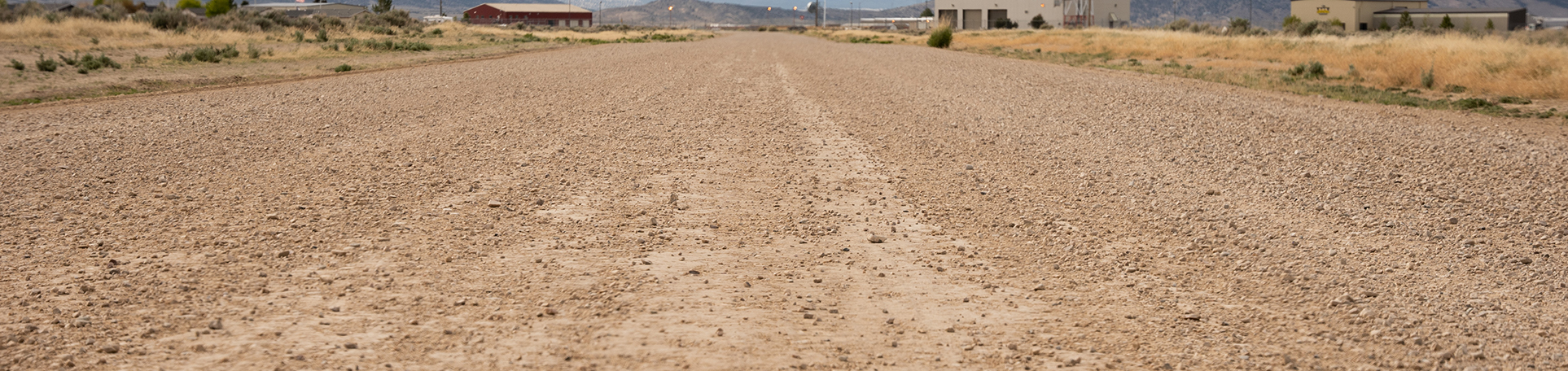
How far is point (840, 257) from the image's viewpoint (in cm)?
512

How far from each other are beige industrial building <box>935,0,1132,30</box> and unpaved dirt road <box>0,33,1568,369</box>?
97650 millimetres

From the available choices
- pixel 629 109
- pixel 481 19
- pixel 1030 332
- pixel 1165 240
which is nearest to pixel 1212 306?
→ pixel 1030 332

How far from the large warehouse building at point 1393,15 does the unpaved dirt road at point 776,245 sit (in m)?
77.8

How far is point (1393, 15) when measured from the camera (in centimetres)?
7900

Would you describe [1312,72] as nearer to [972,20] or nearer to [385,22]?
[385,22]

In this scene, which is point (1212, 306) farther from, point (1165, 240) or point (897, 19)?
point (897, 19)

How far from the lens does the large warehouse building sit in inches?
2972

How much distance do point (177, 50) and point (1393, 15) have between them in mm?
82557

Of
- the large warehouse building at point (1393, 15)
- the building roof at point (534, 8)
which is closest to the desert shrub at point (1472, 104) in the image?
the large warehouse building at point (1393, 15)

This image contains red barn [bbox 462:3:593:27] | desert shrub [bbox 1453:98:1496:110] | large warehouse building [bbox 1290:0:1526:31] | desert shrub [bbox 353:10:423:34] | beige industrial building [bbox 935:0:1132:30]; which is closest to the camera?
desert shrub [bbox 1453:98:1496:110]

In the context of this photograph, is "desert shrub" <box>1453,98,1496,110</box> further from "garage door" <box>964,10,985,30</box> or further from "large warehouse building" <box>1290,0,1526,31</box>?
"garage door" <box>964,10,985,30</box>

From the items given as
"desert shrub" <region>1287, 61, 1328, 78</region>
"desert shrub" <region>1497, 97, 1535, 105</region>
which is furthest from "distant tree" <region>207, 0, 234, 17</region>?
"desert shrub" <region>1497, 97, 1535, 105</region>

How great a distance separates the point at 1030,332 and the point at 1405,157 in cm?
598

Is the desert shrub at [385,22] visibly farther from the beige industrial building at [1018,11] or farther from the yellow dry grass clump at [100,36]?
the beige industrial building at [1018,11]
